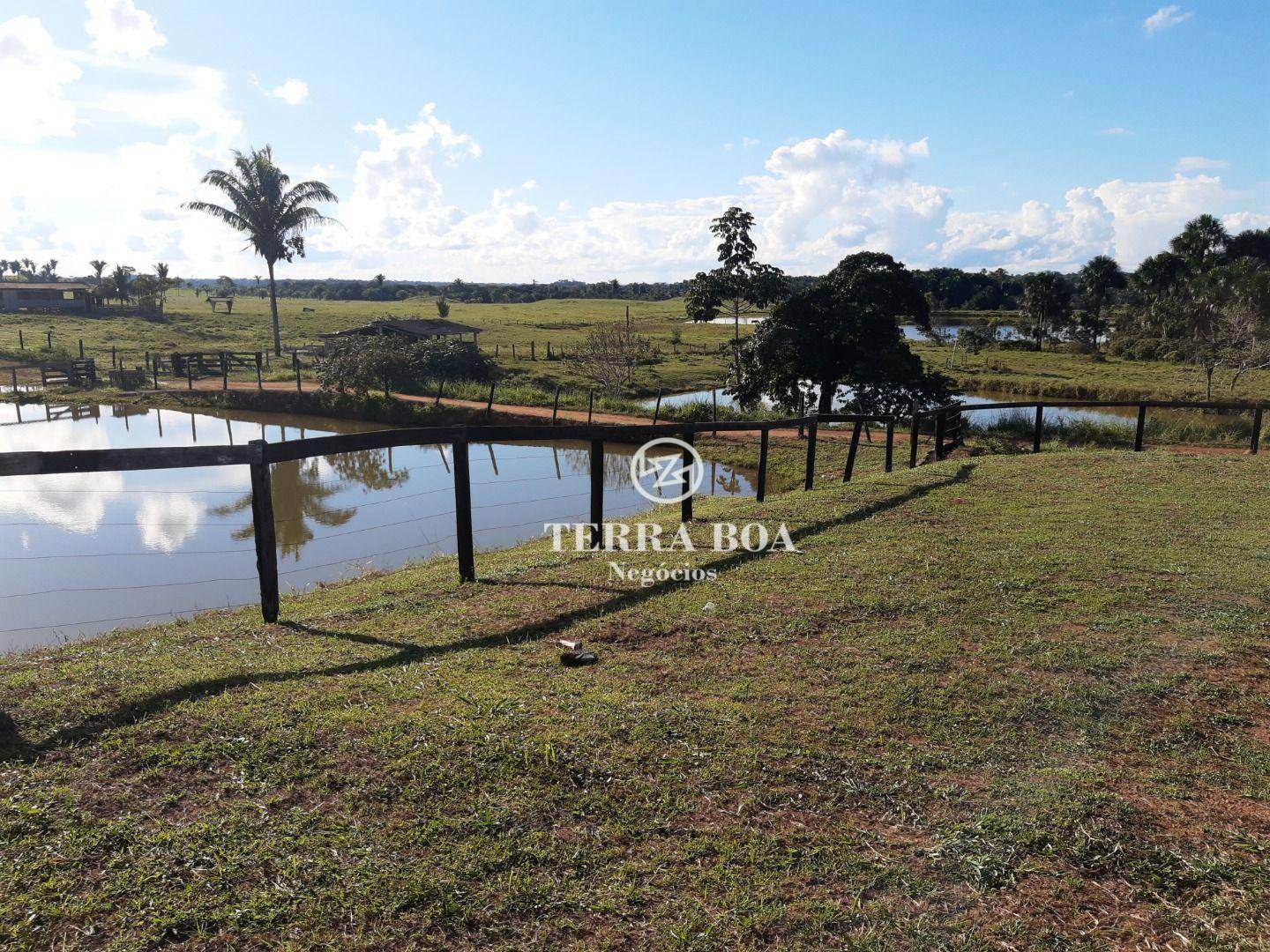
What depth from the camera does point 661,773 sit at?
4055mm

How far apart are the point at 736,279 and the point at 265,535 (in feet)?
72.2

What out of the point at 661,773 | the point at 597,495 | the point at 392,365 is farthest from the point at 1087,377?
the point at 661,773

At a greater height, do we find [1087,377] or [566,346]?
[566,346]

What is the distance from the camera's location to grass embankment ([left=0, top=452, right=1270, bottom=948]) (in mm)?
3137

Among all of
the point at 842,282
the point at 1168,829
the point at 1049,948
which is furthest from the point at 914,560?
the point at 842,282

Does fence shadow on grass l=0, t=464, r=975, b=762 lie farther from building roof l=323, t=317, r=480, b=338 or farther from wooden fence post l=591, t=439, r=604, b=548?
building roof l=323, t=317, r=480, b=338

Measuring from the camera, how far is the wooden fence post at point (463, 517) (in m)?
7.49

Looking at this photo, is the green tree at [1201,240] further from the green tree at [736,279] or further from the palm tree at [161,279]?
the palm tree at [161,279]

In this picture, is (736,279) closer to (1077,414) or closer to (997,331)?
(1077,414)

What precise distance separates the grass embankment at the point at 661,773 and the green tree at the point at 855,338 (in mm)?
15453

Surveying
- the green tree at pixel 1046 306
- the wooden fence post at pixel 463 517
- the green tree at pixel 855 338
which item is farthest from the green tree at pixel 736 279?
the green tree at pixel 1046 306

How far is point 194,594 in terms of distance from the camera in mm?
10547

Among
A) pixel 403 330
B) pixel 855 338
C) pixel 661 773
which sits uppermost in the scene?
pixel 403 330

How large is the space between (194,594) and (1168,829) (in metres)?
10.5
